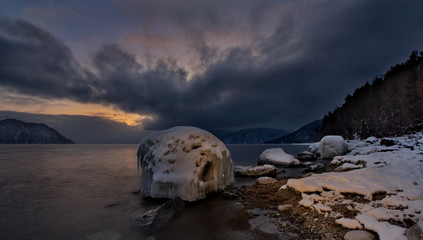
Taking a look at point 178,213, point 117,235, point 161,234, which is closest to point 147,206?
point 178,213

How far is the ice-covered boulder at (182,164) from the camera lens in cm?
1159

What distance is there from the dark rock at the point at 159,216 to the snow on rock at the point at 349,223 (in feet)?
22.3

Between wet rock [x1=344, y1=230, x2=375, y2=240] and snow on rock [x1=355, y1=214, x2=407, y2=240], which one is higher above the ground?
snow on rock [x1=355, y1=214, x2=407, y2=240]

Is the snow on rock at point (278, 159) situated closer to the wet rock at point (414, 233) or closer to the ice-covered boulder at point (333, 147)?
the ice-covered boulder at point (333, 147)

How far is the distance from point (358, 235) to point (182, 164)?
8852mm

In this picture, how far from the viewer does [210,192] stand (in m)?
12.9

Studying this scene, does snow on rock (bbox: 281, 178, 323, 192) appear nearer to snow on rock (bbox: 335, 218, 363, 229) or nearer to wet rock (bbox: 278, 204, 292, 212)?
wet rock (bbox: 278, 204, 292, 212)

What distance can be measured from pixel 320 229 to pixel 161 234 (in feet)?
19.0

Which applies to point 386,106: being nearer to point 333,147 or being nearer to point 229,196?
point 333,147

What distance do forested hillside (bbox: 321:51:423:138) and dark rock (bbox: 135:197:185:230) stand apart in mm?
56634

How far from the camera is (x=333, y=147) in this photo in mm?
36406

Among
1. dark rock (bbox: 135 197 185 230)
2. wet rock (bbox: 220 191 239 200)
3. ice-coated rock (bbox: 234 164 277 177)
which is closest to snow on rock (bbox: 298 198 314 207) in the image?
wet rock (bbox: 220 191 239 200)

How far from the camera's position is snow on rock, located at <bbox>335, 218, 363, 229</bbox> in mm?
6335

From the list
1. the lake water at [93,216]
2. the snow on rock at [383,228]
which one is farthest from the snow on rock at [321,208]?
the lake water at [93,216]
